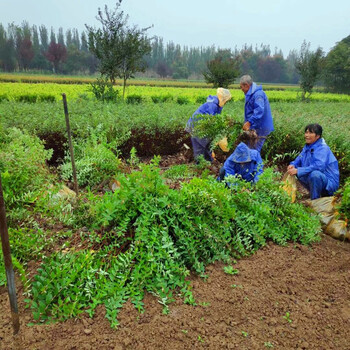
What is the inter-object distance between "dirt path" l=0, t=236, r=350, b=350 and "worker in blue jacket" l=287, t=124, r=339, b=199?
1.70 m

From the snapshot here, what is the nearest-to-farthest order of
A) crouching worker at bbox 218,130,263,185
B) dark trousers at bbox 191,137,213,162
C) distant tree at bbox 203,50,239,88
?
crouching worker at bbox 218,130,263,185 < dark trousers at bbox 191,137,213,162 < distant tree at bbox 203,50,239,88

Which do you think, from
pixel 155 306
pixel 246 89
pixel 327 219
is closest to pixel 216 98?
pixel 246 89

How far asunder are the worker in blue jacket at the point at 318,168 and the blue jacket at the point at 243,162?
0.53 m

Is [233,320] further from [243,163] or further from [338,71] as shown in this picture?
[338,71]

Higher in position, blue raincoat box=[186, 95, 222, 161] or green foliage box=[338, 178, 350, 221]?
blue raincoat box=[186, 95, 222, 161]

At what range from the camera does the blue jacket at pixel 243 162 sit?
404 cm

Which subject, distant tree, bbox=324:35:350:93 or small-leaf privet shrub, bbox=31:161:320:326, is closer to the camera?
small-leaf privet shrub, bbox=31:161:320:326

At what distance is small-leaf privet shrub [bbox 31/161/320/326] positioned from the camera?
2115 millimetres

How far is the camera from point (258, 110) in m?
5.23

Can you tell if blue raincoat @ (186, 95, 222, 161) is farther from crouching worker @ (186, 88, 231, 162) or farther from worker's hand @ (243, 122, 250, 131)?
worker's hand @ (243, 122, 250, 131)

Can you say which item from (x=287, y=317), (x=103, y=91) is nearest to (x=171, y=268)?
(x=287, y=317)

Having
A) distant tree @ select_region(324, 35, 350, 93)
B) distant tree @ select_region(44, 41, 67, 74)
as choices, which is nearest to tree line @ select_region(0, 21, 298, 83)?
distant tree @ select_region(44, 41, 67, 74)

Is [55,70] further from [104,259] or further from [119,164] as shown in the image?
[104,259]

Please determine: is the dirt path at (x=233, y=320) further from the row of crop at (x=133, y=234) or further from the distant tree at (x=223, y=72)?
the distant tree at (x=223, y=72)
